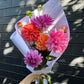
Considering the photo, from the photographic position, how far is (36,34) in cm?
80

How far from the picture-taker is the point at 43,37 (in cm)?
81

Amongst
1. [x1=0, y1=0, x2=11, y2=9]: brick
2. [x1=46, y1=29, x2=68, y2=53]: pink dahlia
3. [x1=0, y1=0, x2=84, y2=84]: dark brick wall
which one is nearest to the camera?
[x1=46, y1=29, x2=68, y2=53]: pink dahlia

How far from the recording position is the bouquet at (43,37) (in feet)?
2.56

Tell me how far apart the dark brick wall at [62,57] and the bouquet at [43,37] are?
931 mm

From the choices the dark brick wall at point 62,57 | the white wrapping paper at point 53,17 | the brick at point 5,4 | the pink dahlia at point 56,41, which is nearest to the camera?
the pink dahlia at point 56,41

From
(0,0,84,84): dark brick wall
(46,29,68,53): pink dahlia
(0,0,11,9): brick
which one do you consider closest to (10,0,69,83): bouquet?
(46,29,68,53): pink dahlia

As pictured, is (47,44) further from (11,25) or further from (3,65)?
(3,65)

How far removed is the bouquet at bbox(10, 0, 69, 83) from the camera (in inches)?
30.7

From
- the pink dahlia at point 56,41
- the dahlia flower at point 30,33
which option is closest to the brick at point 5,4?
the dahlia flower at point 30,33

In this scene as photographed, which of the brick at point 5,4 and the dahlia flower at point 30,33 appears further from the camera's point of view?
the brick at point 5,4

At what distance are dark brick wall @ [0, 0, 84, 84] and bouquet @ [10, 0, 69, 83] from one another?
0.93m

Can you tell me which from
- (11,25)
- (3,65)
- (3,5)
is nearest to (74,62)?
(11,25)

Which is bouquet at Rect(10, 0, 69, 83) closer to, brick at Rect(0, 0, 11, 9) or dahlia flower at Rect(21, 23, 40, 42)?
dahlia flower at Rect(21, 23, 40, 42)

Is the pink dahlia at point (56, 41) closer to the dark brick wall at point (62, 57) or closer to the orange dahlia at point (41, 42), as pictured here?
the orange dahlia at point (41, 42)
